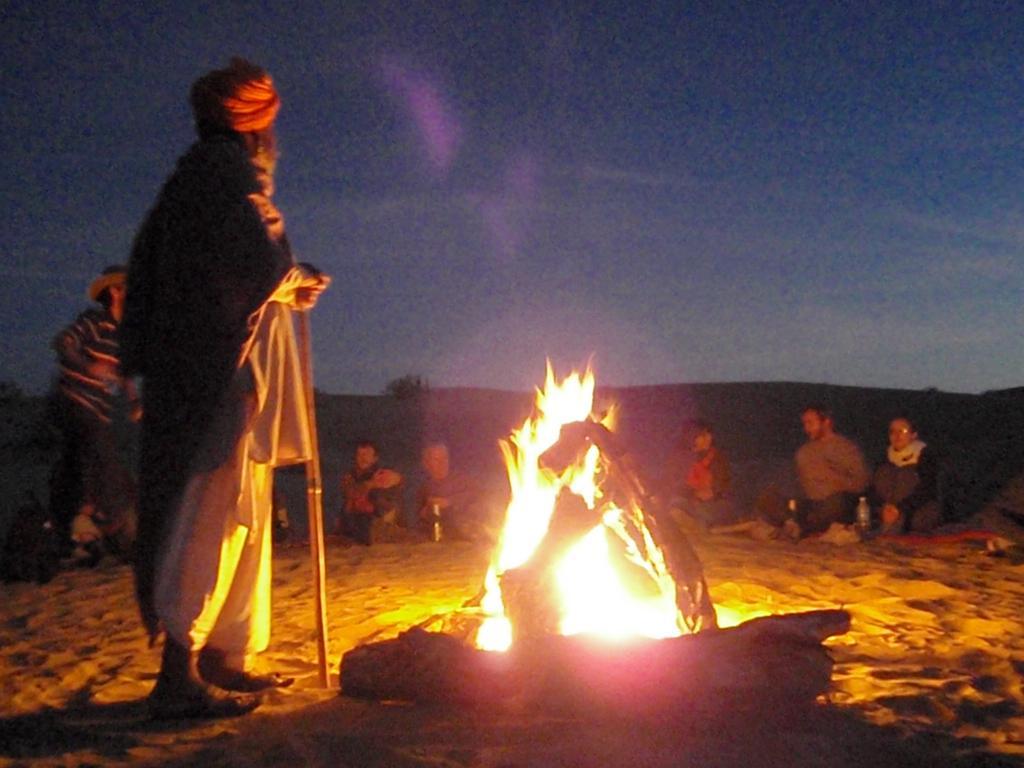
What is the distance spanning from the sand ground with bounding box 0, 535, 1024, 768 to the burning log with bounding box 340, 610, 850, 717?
0.28 ft

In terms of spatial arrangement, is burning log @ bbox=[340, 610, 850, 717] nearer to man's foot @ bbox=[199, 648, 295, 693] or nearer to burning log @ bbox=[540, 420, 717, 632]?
man's foot @ bbox=[199, 648, 295, 693]

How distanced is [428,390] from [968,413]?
19.7 meters

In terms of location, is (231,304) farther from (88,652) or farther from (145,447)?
(88,652)

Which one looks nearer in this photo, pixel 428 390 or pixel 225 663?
pixel 225 663

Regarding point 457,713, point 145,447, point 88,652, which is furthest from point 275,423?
point 88,652

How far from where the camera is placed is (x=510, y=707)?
173 inches

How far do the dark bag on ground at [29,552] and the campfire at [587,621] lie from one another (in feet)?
13.6

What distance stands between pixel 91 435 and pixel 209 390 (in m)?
4.10

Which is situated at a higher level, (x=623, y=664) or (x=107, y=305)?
(x=107, y=305)

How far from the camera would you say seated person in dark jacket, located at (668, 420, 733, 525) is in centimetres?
1085

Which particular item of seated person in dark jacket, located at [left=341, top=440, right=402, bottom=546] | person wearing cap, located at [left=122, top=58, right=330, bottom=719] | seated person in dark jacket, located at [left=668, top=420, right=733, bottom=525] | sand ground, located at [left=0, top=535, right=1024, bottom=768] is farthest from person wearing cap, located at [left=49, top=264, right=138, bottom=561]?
seated person in dark jacket, located at [left=668, top=420, right=733, bottom=525]

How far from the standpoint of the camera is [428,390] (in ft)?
140

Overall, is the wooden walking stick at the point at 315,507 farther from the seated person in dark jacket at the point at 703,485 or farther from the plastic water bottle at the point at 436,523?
the seated person in dark jacket at the point at 703,485

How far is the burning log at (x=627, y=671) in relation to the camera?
4254mm
